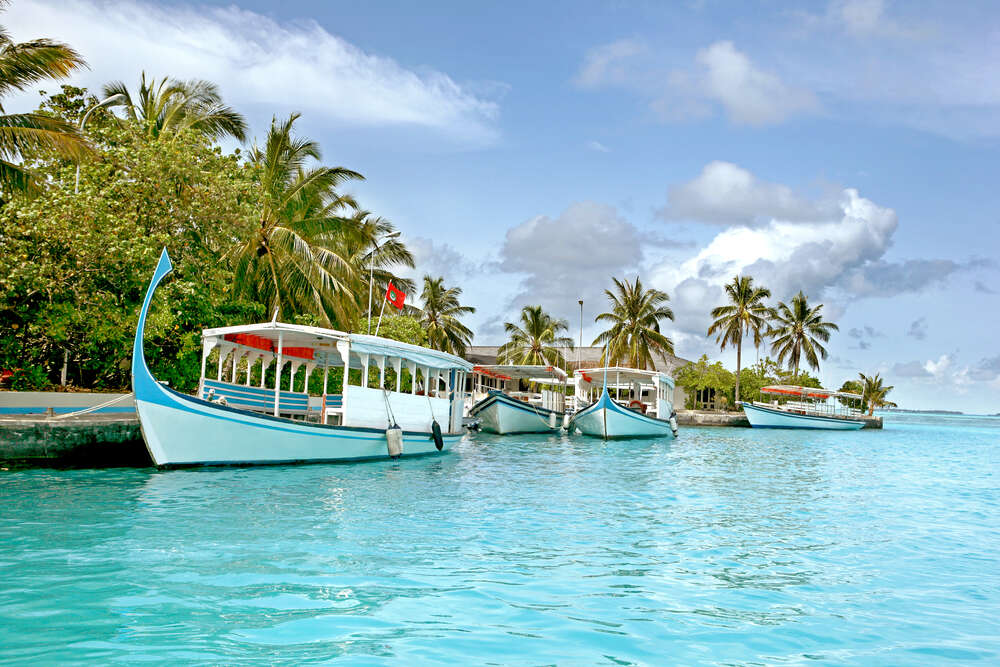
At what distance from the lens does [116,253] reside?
1633 centimetres

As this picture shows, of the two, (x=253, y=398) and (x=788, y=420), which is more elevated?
(x=253, y=398)

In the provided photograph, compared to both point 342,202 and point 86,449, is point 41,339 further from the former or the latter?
point 342,202

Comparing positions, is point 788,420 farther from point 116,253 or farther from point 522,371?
point 116,253

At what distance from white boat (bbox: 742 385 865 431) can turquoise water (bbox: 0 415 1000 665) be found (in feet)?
117

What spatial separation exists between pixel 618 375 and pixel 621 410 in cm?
304

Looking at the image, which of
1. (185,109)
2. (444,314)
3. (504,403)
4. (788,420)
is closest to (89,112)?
(185,109)

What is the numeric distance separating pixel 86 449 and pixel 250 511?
644cm

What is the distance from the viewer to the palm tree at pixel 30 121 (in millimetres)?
15188

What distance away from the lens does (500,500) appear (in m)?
12.4

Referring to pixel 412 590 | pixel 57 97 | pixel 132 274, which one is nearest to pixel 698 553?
pixel 412 590

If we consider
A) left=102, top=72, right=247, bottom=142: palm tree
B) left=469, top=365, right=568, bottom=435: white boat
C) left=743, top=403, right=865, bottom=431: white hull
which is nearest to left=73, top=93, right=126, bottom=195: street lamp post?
left=102, top=72, right=247, bottom=142: palm tree

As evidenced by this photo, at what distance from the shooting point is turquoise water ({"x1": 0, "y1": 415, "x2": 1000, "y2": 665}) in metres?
5.43

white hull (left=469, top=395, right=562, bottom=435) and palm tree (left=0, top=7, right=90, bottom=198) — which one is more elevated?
palm tree (left=0, top=7, right=90, bottom=198)

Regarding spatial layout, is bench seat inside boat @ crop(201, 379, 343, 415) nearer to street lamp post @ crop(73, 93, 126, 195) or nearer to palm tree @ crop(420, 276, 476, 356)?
street lamp post @ crop(73, 93, 126, 195)
